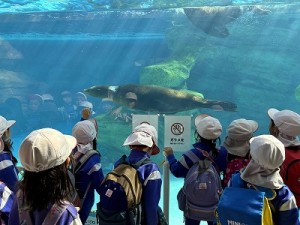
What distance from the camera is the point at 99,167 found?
2672 mm

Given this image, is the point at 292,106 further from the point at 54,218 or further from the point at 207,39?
the point at 54,218

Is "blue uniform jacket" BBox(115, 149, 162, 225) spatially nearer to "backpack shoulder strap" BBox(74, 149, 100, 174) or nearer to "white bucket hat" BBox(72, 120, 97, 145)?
"backpack shoulder strap" BBox(74, 149, 100, 174)

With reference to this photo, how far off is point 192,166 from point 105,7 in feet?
48.9

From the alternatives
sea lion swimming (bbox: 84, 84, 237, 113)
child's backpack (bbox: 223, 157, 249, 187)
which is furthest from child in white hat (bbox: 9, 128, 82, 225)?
sea lion swimming (bbox: 84, 84, 237, 113)

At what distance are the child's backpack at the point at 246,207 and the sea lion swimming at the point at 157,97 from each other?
365 inches

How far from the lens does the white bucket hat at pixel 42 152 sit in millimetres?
1612

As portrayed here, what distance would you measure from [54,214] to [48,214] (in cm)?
3

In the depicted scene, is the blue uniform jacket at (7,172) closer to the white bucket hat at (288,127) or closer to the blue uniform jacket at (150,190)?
the blue uniform jacket at (150,190)

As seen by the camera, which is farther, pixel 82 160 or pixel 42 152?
pixel 82 160

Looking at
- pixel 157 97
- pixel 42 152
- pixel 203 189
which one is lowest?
pixel 157 97

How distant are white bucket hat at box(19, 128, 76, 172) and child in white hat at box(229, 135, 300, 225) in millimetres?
1010

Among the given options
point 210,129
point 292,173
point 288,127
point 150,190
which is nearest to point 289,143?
point 288,127

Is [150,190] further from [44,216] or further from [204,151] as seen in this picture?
[44,216]

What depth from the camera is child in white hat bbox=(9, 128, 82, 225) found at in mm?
1604
